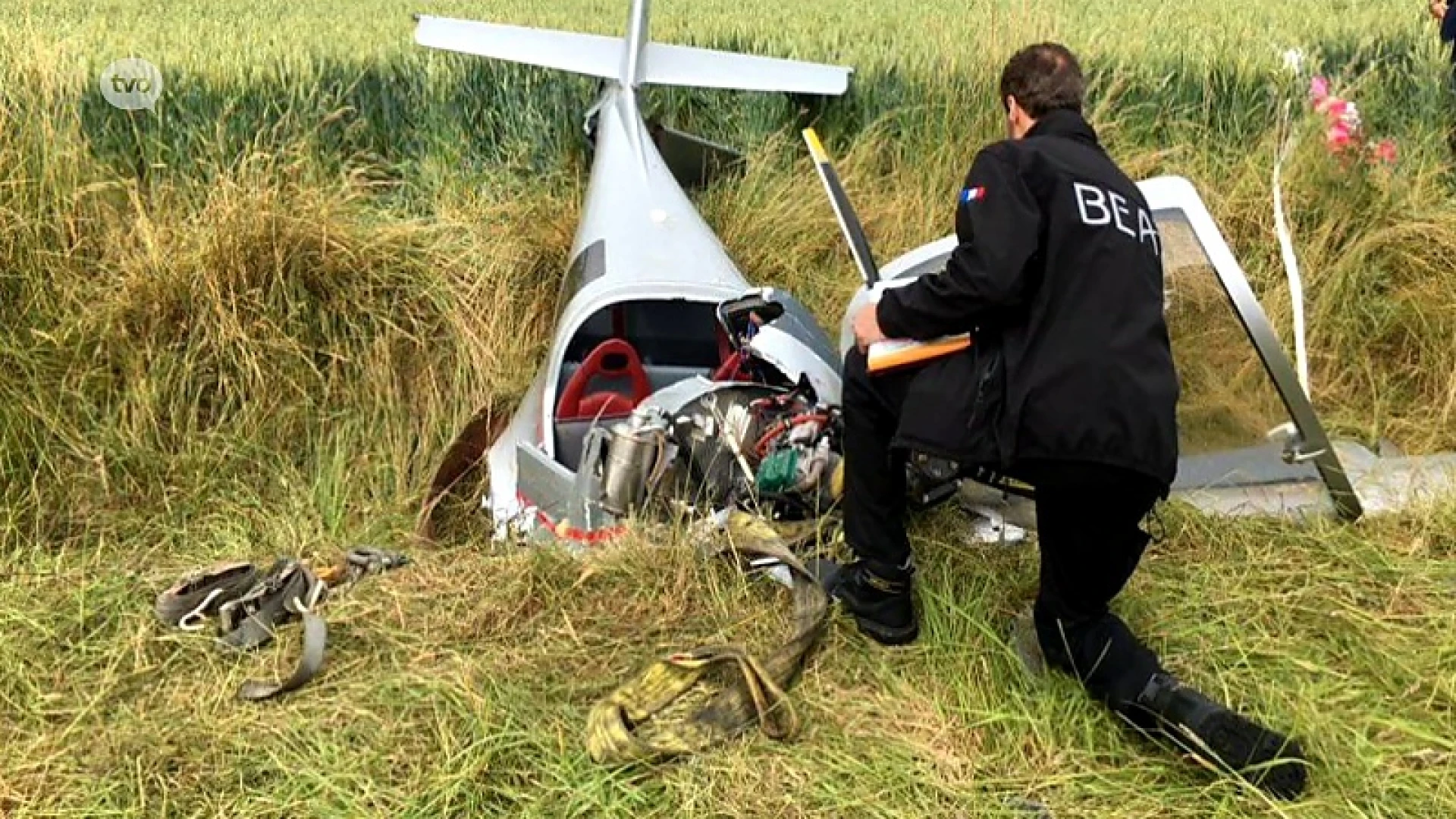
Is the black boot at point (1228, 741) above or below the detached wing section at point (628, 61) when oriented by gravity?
below

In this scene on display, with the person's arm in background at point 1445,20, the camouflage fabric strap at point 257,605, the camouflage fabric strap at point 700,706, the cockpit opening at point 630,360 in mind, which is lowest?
the camouflage fabric strap at point 257,605

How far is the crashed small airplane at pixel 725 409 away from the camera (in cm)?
340

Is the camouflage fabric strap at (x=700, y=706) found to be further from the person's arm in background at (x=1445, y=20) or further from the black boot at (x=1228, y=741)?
the person's arm in background at (x=1445, y=20)

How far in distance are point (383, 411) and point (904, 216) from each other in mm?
2972

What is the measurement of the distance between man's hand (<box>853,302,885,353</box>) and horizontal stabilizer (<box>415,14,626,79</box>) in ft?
13.4

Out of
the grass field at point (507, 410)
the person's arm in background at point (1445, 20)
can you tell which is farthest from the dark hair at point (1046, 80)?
the person's arm in background at point (1445, 20)

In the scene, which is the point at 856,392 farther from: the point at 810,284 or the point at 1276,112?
the point at 1276,112

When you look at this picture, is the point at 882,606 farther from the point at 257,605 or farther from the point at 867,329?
the point at 257,605

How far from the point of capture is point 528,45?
6.54m

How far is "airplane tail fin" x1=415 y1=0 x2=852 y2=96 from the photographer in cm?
646

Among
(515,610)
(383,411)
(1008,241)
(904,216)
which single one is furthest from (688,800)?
(904,216)

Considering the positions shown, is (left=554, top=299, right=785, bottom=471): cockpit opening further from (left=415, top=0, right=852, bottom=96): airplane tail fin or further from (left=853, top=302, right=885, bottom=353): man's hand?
(left=415, top=0, right=852, bottom=96): airplane tail fin

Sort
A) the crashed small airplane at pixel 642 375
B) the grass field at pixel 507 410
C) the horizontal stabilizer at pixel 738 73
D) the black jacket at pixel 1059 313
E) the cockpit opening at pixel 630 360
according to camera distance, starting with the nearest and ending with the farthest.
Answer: the black jacket at pixel 1059 313, the grass field at pixel 507 410, the crashed small airplane at pixel 642 375, the cockpit opening at pixel 630 360, the horizontal stabilizer at pixel 738 73

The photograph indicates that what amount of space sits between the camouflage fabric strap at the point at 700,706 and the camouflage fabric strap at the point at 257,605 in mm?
898
